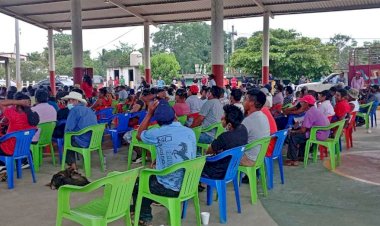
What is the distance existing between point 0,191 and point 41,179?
58cm

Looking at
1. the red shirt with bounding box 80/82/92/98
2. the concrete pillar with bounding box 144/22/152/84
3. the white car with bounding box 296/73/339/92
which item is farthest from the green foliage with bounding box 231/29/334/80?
the red shirt with bounding box 80/82/92/98

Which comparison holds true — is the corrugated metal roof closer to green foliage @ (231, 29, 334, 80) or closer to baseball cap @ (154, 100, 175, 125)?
green foliage @ (231, 29, 334, 80)

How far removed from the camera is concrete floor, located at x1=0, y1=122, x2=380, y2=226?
144 inches

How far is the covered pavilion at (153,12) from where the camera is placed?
42.5 feet

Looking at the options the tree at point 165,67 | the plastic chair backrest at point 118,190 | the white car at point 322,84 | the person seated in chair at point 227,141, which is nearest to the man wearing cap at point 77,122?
the person seated in chair at point 227,141

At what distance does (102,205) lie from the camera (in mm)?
2877

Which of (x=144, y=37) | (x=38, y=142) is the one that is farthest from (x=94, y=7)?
(x=38, y=142)

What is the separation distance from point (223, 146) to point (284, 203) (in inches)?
41.1

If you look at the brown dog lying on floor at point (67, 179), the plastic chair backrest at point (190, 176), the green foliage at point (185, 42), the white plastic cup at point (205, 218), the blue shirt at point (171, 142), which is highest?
the green foliage at point (185, 42)

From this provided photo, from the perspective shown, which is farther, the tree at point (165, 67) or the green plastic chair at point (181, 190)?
the tree at point (165, 67)

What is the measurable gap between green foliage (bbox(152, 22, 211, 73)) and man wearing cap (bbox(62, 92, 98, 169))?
128ft

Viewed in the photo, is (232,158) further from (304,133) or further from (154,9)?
(154,9)

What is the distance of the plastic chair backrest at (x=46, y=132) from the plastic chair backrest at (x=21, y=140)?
628 mm

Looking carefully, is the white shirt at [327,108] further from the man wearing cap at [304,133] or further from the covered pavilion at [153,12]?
the covered pavilion at [153,12]
